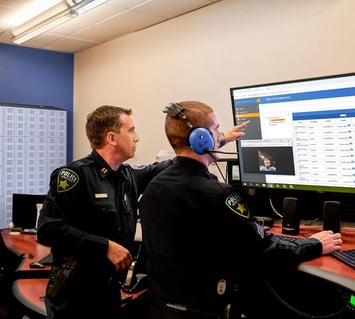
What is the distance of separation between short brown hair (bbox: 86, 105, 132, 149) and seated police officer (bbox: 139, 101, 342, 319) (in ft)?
1.44

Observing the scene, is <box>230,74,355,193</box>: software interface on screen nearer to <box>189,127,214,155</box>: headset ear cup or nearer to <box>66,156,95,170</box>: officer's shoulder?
<box>189,127,214,155</box>: headset ear cup

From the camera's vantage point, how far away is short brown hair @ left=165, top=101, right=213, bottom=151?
1467 mm

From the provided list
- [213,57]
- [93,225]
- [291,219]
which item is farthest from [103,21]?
[291,219]

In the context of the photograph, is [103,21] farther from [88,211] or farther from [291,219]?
[291,219]

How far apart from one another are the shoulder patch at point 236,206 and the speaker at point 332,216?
656 mm

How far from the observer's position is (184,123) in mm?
1473

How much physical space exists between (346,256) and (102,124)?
3.77ft

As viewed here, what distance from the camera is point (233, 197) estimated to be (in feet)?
4.30

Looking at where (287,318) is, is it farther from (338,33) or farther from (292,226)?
(338,33)

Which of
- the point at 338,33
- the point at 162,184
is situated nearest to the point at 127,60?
the point at 338,33

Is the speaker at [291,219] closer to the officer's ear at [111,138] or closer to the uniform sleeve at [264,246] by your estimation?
the uniform sleeve at [264,246]

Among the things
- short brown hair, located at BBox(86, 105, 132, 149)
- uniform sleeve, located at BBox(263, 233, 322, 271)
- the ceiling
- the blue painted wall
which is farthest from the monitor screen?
uniform sleeve, located at BBox(263, 233, 322, 271)

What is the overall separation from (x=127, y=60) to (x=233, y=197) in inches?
117

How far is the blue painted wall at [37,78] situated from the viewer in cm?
432
